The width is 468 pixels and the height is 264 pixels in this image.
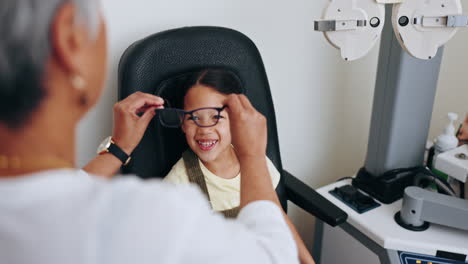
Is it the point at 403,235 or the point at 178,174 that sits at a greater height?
the point at 178,174

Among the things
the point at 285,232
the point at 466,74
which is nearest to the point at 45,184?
the point at 285,232

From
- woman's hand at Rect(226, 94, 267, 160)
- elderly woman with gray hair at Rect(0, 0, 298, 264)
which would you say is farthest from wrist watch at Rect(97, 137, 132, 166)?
elderly woman with gray hair at Rect(0, 0, 298, 264)

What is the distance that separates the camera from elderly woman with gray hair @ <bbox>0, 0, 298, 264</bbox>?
1.31 ft

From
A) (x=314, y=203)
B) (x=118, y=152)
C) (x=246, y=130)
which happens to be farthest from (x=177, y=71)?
(x=314, y=203)

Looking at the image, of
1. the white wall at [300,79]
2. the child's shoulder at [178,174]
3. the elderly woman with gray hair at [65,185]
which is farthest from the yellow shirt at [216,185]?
the elderly woman with gray hair at [65,185]

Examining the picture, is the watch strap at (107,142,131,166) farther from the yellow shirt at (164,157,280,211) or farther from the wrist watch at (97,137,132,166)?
the yellow shirt at (164,157,280,211)

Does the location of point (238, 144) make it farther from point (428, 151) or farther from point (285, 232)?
point (428, 151)

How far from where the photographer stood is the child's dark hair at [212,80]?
3.38ft

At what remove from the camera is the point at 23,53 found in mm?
400

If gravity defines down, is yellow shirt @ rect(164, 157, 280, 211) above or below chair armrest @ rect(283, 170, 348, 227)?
above

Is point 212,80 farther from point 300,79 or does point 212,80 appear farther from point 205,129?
point 300,79

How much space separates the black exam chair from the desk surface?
0.11 meters

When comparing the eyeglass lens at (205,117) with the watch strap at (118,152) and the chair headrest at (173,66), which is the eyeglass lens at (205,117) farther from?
the watch strap at (118,152)

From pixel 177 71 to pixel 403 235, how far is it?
733 mm
